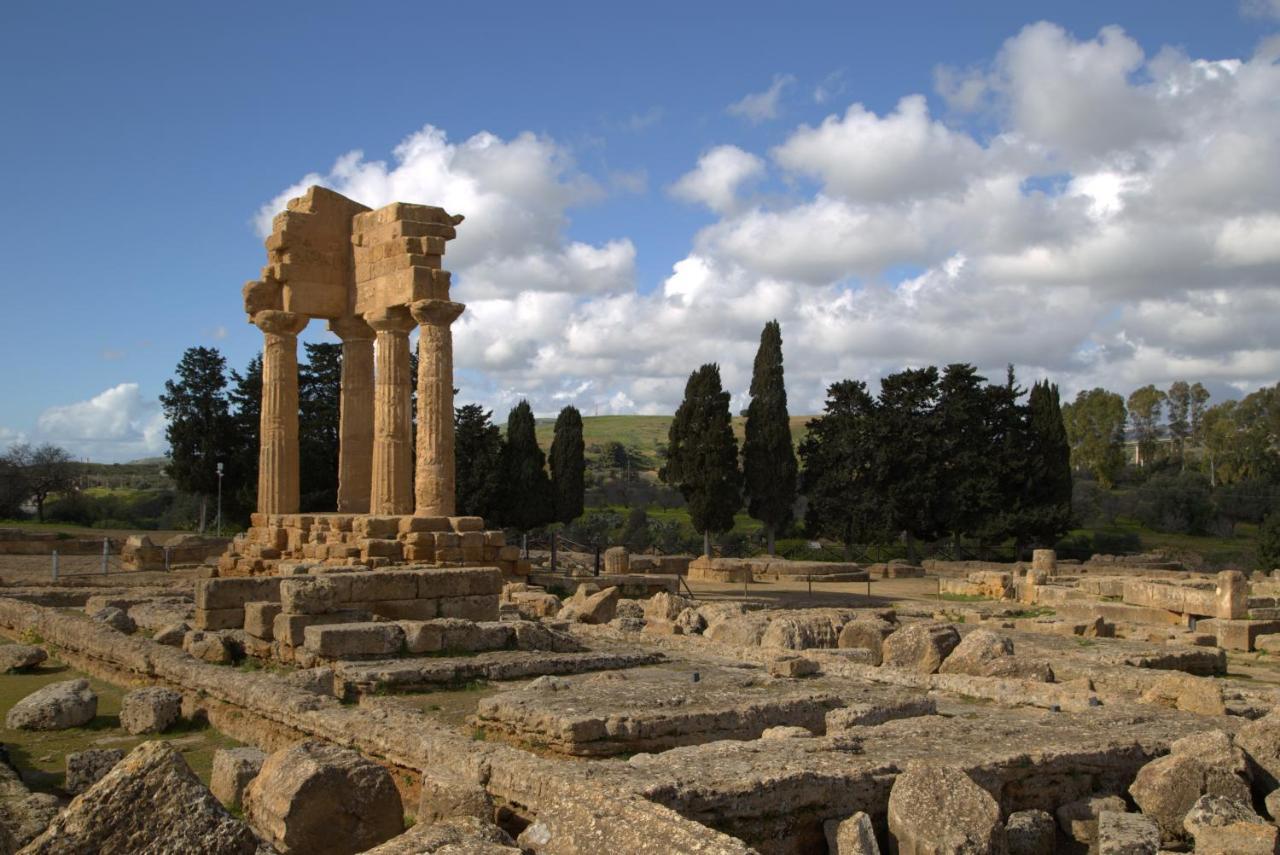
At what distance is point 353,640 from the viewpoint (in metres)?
10.4

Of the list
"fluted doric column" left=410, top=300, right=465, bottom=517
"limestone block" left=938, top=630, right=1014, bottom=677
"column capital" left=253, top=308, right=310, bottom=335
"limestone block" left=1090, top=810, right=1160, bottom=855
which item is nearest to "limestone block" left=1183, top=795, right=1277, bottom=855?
Result: "limestone block" left=1090, top=810, right=1160, bottom=855

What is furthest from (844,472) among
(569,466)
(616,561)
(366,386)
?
(366,386)

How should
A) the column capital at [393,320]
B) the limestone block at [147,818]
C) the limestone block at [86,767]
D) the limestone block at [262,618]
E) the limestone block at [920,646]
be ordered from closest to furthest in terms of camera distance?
the limestone block at [147,818] → the limestone block at [86,767] → the limestone block at [920,646] → the limestone block at [262,618] → the column capital at [393,320]

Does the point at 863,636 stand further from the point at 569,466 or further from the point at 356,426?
the point at 569,466

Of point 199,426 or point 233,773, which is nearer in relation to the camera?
point 233,773

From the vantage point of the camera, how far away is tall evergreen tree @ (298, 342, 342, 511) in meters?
40.8

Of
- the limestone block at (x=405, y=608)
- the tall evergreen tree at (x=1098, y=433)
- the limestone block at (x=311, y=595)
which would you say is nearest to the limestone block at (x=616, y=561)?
the limestone block at (x=405, y=608)

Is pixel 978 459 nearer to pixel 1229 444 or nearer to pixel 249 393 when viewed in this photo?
pixel 249 393

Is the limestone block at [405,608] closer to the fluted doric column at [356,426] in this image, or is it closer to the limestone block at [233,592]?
the limestone block at [233,592]

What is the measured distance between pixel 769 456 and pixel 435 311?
2545 cm

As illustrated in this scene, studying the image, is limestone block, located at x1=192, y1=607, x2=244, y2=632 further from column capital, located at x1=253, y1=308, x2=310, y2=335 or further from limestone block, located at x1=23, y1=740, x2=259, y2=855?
limestone block, located at x1=23, y1=740, x2=259, y2=855

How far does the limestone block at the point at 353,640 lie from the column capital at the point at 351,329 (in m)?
11.2

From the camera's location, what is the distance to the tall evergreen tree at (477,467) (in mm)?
41219

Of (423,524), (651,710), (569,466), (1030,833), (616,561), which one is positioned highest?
(569,466)
